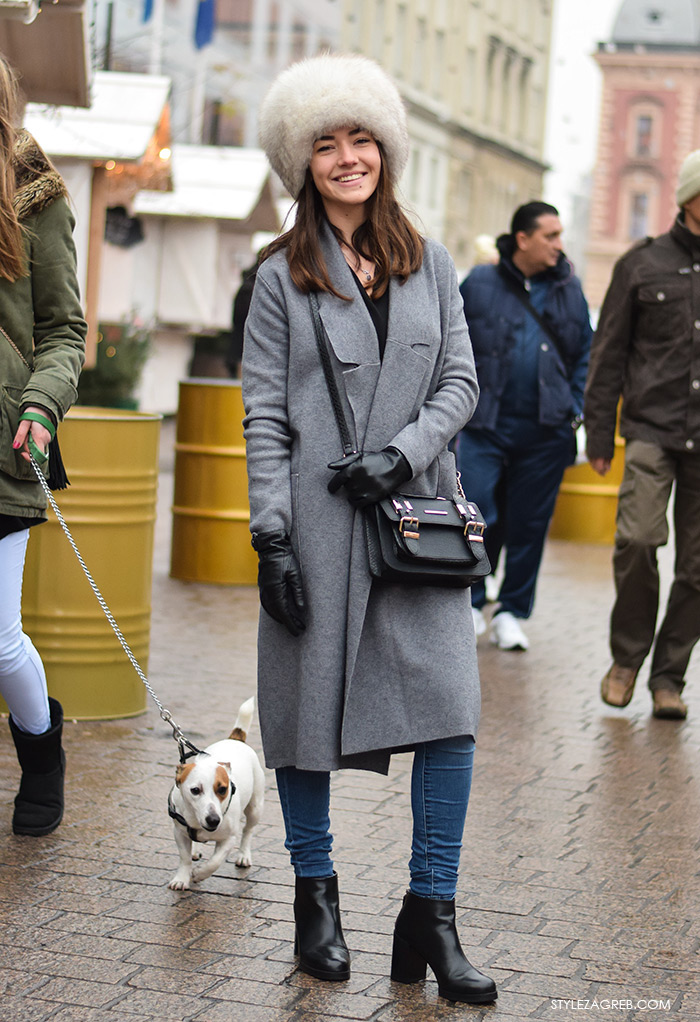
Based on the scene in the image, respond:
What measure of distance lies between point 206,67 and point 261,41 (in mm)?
11748

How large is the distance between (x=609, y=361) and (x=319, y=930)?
3.50 meters

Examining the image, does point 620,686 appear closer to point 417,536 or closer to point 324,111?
point 417,536

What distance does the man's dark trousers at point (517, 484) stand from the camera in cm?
778

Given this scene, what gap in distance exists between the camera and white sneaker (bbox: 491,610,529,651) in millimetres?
7992

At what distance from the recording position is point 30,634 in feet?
18.9

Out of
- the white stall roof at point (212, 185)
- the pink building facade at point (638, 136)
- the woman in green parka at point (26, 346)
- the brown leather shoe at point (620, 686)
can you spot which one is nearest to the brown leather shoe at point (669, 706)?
the brown leather shoe at point (620, 686)

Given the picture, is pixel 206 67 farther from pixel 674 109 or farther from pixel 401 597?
pixel 674 109

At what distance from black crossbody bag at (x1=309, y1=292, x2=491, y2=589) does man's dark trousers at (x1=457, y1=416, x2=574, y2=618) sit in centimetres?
418

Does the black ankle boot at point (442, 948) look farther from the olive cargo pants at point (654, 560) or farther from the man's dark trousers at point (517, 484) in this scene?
the man's dark trousers at point (517, 484)

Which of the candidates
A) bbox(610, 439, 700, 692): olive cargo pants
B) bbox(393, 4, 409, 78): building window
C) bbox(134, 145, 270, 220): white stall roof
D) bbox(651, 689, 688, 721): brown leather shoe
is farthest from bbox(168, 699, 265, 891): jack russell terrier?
bbox(393, 4, 409, 78): building window

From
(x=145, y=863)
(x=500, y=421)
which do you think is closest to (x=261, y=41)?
(x=500, y=421)

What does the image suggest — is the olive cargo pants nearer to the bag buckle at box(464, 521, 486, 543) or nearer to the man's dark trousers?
the man's dark trousers

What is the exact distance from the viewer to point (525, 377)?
7758 mm

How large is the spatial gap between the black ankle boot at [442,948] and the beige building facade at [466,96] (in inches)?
1898
